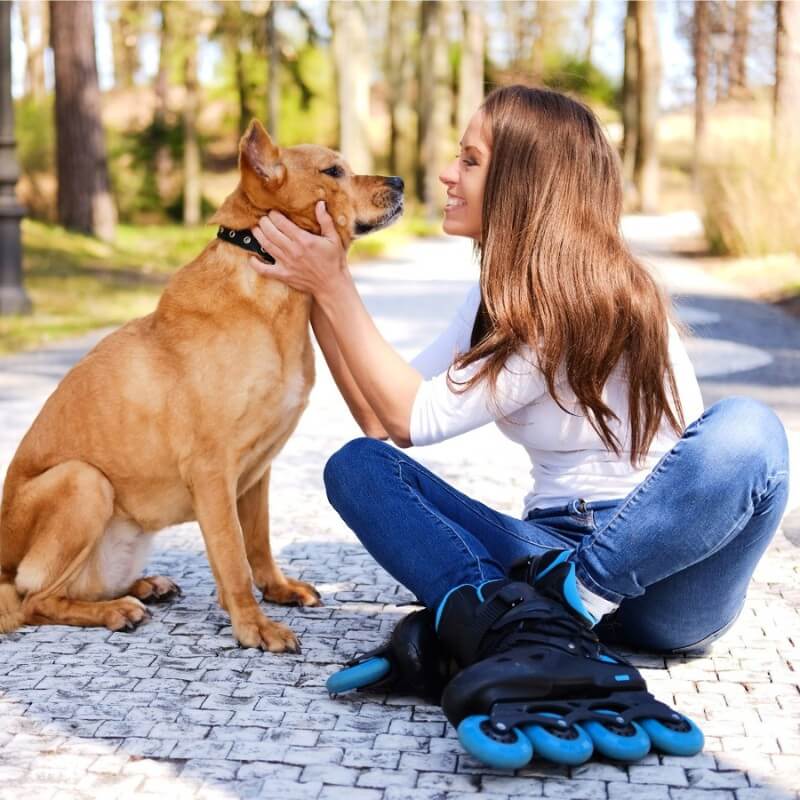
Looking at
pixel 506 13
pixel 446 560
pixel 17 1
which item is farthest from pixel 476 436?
pixel 506 13

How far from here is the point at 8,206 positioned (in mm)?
11242

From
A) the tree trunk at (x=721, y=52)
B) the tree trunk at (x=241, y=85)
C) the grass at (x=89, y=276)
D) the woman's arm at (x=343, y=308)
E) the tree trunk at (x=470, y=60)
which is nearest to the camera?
the woman's arm at (x=343, y=308)

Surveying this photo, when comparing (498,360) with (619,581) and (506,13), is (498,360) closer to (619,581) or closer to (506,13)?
(619,581)

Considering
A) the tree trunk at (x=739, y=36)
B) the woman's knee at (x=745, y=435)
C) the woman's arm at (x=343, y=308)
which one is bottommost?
the woman's knee at (x=745, y=435)

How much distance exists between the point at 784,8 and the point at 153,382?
16.6 meters

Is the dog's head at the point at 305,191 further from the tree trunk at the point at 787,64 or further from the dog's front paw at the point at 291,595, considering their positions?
the tree trunk at the point at 787,64

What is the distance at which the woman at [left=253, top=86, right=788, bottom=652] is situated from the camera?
10.1 ft

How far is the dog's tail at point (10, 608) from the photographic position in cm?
363

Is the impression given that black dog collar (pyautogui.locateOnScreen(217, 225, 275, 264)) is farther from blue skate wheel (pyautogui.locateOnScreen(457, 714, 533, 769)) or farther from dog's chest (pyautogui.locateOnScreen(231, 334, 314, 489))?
blue skate wheel (pyautogui.locateOnScreen(457, 714, 533, 769))

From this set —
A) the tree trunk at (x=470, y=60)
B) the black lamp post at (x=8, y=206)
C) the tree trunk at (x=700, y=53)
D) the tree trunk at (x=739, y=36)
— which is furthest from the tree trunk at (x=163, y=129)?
the black lamp post at (x=8, y=206)

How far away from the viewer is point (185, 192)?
29.7 metres

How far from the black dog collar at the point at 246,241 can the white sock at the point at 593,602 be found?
4.42 feet

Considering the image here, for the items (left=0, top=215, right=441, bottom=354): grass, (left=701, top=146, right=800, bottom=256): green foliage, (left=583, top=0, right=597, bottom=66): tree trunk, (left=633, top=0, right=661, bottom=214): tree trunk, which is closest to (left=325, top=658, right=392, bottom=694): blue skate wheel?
(left=0, top=215, right=441, bottom=354): grass

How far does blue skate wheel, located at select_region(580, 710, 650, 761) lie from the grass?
6.67m
